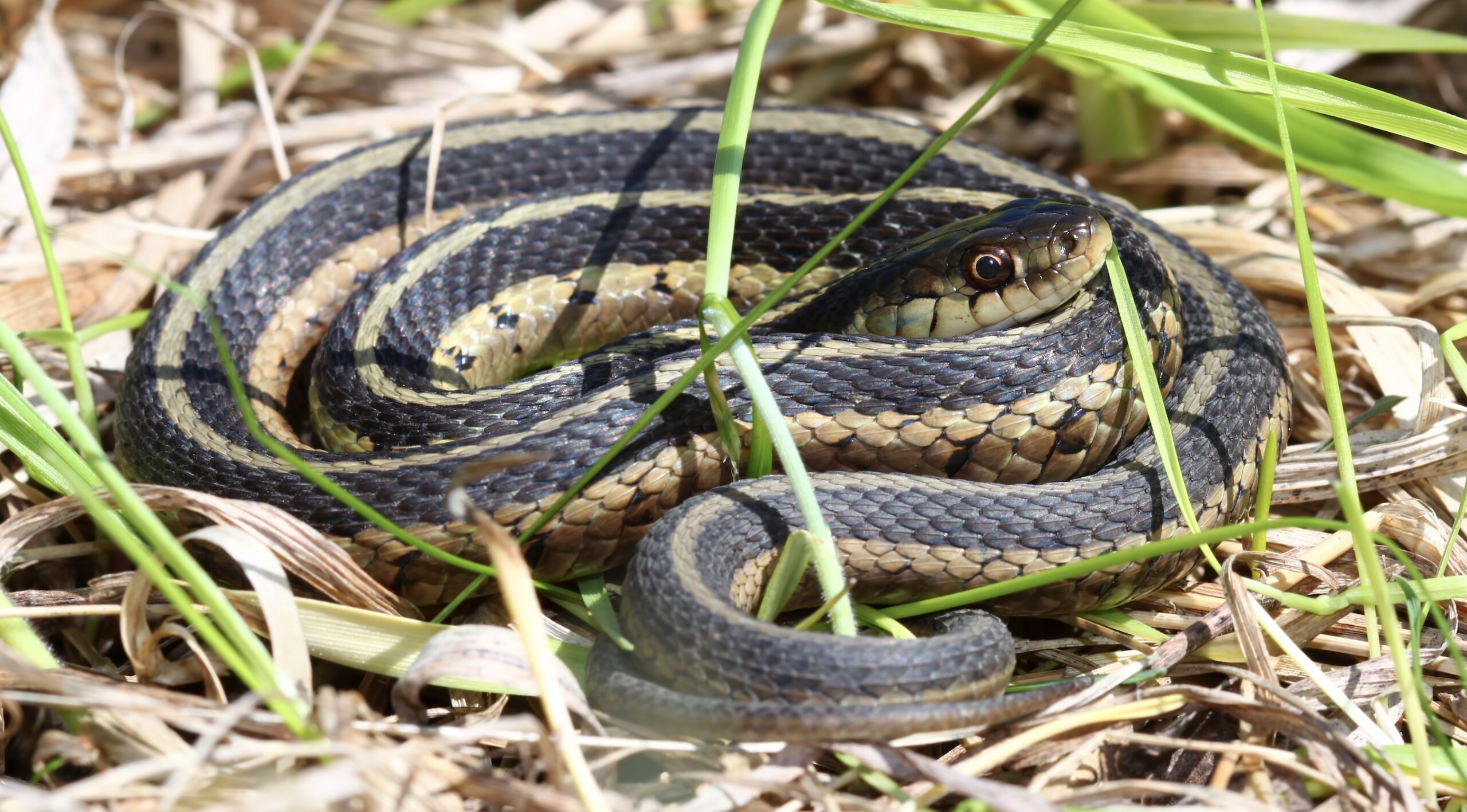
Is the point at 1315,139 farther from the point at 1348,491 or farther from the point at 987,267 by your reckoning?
the point at 1348,491

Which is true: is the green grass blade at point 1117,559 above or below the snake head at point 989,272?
below

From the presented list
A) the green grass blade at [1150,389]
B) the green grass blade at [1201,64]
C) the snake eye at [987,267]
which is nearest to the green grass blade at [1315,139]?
the green grass blade at [1201,64]

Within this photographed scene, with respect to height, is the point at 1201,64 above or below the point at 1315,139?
above

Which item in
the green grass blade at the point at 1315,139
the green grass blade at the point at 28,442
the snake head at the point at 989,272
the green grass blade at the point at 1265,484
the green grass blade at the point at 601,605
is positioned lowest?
the green grass blade at the point at 601,605

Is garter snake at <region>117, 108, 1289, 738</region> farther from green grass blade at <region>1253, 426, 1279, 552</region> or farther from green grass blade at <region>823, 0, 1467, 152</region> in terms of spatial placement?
green grass blade at <region>823, 0, 1467, 152</region>

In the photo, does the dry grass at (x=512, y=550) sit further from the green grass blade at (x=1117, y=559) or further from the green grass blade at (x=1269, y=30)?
the green grass blade at (x=1269, y=30)

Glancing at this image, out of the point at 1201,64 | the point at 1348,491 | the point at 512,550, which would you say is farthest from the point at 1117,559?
the point at 1201,64

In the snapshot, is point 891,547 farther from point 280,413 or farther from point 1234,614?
point 280,413

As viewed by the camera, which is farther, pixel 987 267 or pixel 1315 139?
pixel 1315 139
